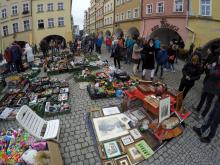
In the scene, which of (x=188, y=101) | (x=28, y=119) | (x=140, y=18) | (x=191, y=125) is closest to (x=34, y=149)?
(x=28, y=119)

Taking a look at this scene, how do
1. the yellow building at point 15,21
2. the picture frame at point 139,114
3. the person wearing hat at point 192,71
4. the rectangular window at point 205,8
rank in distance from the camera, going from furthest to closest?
the yellow building at point 15,21 < the rectangular window at point 205,8 < the person wearing hat at point 192,71 < the picture frame at point 139,114

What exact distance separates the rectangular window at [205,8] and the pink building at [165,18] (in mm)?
1698

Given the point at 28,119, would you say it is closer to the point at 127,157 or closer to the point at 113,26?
the point at 127,157

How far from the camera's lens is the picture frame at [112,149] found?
4477 mm

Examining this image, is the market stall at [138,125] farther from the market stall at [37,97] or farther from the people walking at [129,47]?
the people walking at [129,47]

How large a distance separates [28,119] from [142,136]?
124 inches

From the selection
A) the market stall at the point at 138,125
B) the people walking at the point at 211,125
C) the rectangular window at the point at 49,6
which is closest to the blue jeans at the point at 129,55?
the market stall at the point at 138,125

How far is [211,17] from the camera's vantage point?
17.7m

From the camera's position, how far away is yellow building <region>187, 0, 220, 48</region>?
17.4m

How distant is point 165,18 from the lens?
22484mm

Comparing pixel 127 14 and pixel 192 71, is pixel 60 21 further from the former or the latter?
pixel 192 71

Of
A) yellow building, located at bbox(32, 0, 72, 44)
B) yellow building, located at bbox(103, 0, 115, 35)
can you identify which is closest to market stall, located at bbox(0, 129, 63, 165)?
yellow building, located at bbox(32, 0, 72, 44)

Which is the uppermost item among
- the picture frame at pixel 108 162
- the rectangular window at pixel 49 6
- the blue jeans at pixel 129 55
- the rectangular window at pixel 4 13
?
the rectangular window at pixel 49 6

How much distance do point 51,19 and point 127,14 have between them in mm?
12574
